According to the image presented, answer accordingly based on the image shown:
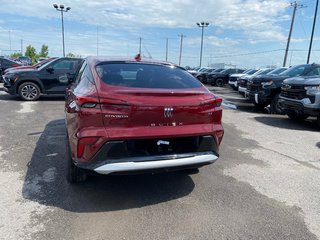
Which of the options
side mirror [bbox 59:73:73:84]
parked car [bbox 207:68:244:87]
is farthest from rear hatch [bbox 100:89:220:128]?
parked car [bbox 207:68:244:87]

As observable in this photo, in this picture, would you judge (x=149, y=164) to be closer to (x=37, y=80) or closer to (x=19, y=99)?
(x=37, y=80)

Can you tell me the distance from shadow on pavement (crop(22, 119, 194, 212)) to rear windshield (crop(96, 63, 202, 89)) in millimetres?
1325

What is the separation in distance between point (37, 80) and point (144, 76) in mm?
8661

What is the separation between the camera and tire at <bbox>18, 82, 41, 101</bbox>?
11.1 meters

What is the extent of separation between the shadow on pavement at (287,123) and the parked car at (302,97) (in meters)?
0.34

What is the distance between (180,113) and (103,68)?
113 cm

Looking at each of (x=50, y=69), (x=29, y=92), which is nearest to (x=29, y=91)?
(x=29, y=92)

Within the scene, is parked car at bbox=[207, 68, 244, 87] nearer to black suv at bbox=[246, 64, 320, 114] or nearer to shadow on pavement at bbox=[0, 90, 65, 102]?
black suv at bbox=[246, 64, 320, 114]

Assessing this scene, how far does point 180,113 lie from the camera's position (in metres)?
3.31

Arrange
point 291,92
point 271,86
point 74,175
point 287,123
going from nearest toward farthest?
point 74,175, point 291,92, point 287,123, point 271,86

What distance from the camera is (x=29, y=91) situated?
1121 centimetres

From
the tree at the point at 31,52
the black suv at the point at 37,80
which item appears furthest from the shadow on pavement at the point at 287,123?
the tree at the point at 31,52

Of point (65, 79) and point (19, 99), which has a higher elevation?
point (65, 79)

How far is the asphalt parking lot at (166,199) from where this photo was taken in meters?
2.95
